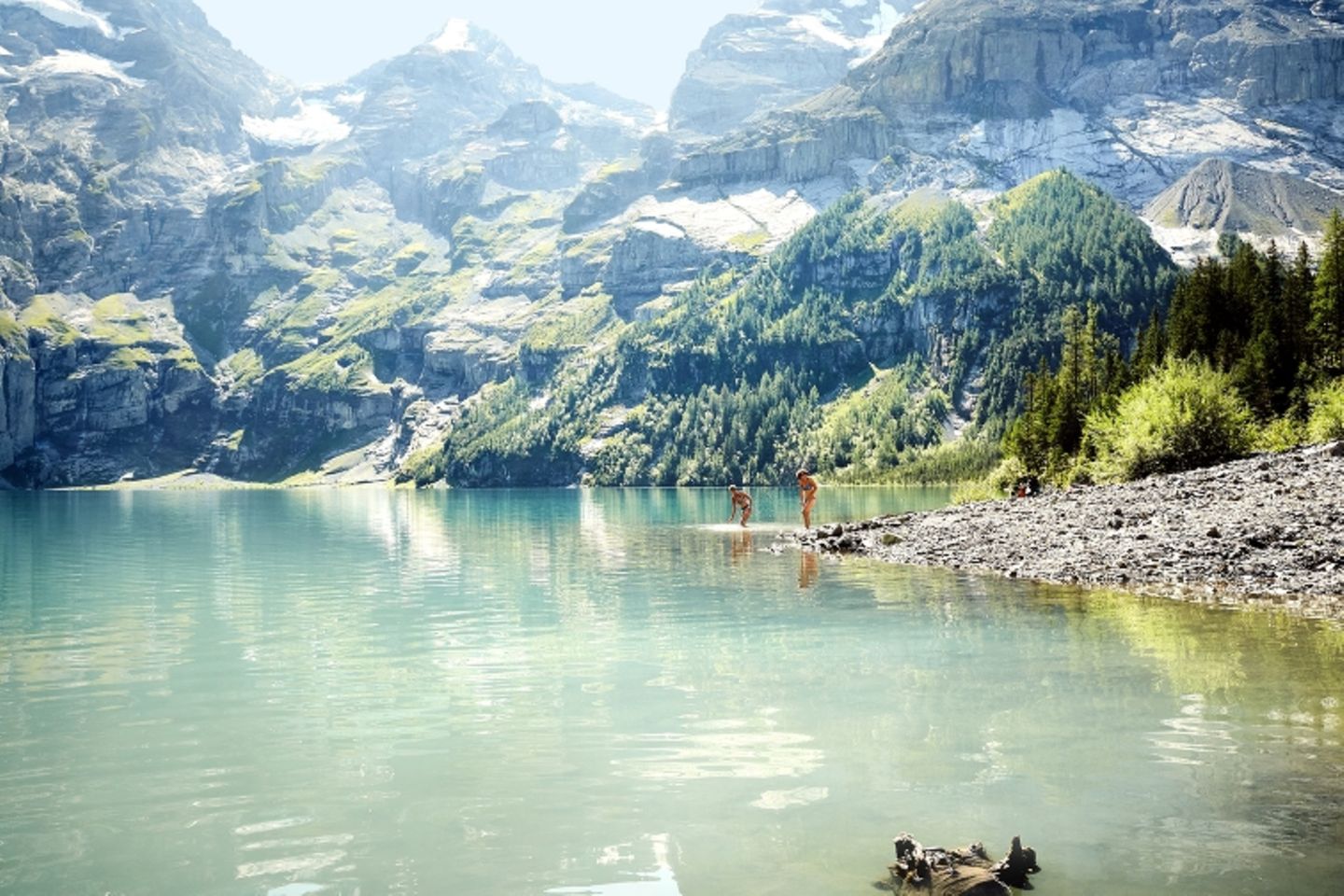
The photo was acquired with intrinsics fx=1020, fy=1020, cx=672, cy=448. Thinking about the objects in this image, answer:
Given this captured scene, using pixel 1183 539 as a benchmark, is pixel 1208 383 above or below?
above

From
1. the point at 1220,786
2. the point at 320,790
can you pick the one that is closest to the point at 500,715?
the point at 320,790

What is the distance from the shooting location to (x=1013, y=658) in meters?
25.7

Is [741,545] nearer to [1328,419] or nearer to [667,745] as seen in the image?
[1328,419]

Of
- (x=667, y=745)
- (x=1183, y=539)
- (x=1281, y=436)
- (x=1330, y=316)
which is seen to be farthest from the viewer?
(x=1330, y=316)

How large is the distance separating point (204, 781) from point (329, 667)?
10348mm

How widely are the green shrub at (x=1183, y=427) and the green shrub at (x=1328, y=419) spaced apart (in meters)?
3.97

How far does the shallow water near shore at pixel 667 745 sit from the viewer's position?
1288 cm

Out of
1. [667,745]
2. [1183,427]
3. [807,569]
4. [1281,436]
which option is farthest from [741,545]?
[667,745]

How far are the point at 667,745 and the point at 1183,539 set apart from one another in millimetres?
31913

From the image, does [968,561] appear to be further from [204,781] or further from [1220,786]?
[204,781]

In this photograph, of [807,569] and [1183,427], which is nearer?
[807,569]

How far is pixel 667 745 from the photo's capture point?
18344 mm

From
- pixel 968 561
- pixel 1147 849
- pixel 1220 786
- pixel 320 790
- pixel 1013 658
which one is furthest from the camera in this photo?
pixel 968 561

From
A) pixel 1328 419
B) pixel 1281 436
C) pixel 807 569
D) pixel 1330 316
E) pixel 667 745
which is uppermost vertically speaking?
pixel 1330 316
